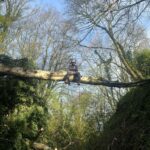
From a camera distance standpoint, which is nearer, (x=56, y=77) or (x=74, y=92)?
(x=56, y=77)

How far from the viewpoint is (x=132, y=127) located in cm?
732

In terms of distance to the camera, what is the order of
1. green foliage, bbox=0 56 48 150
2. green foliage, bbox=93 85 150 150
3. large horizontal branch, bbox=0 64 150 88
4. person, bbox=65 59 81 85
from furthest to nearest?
green foliage, bbox=0 56 48 150, person, bbox=65 59 81 85, large horizontal branch, bbox=0 64 150 88, green foliage, bbox=93 85 150 150

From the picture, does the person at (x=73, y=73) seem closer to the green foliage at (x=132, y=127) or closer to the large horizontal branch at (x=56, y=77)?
the large horizontal branch at (x=56, y=77)

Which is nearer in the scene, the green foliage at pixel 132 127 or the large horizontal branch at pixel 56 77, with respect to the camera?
the green foliage at pixel 132 127

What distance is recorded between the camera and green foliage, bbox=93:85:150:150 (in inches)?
275

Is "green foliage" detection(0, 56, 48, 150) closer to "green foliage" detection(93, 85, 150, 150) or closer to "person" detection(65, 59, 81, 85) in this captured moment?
"person" detection(65, 59, 81, 85)

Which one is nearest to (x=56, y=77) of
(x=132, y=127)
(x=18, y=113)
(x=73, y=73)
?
(x=73, y=73)

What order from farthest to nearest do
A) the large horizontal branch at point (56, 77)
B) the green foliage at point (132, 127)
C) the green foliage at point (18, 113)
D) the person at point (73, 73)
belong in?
the green foliage at point (18, 113) → the person at point (73, 73) → the large horizontal branch at point (56, 77) → the green foliage at point (132, 127)

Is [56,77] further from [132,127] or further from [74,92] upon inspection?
[74,92]

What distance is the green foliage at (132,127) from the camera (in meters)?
6.97

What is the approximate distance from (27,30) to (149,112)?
19.5 meters

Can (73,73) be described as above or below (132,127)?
above

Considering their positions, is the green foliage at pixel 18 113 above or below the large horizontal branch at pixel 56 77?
below

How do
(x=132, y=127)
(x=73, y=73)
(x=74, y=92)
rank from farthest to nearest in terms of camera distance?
(x=74, y=92) < (x=73, y=73) < (x=132, y=127)
